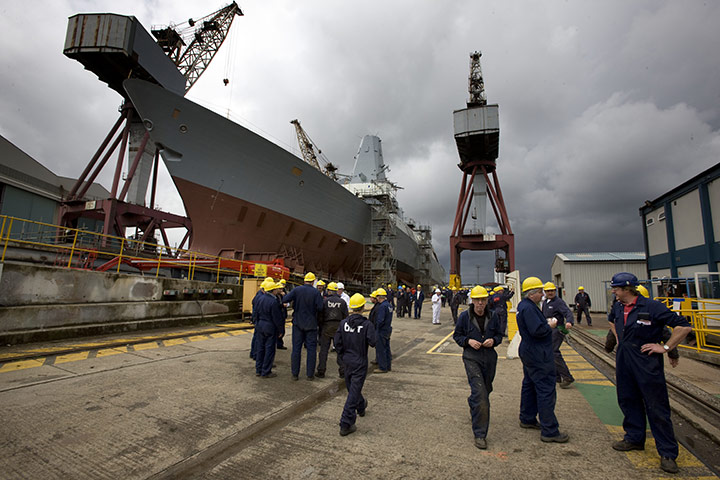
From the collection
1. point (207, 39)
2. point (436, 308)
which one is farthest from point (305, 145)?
point (436, 308)

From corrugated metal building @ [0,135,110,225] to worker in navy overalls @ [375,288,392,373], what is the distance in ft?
97.6

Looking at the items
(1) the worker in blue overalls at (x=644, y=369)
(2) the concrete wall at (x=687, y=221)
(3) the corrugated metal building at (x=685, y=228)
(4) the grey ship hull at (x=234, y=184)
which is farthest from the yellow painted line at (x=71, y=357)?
(2) the concrete wall at (x=687, y=221)

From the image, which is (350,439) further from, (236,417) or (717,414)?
(717,414)

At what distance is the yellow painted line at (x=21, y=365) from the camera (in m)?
5.22

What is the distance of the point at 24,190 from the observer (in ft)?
82.2

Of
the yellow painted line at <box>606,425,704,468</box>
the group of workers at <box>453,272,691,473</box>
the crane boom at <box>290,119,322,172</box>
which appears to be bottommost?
the yellow painted line at <box>606,425,704,468</box>

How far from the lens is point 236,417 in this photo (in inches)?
151

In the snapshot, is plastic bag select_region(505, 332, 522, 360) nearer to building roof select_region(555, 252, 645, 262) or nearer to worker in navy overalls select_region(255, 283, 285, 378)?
worker in navy overalls select_region(255, 283, 285, 378)

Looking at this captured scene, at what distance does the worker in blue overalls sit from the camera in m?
2.94

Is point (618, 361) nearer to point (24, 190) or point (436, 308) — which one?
point (436, 308)

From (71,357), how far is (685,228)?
75.7ft

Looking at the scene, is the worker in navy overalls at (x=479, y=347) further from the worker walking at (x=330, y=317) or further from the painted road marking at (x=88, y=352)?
the painted road marking at (x=88, y=352)

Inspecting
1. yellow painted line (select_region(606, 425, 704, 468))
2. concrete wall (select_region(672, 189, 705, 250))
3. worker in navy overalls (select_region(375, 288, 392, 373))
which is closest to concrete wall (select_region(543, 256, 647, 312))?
concrete wall (select_region(672, 189, 705, 250))

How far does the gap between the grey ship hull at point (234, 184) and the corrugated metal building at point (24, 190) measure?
51.4 ft
